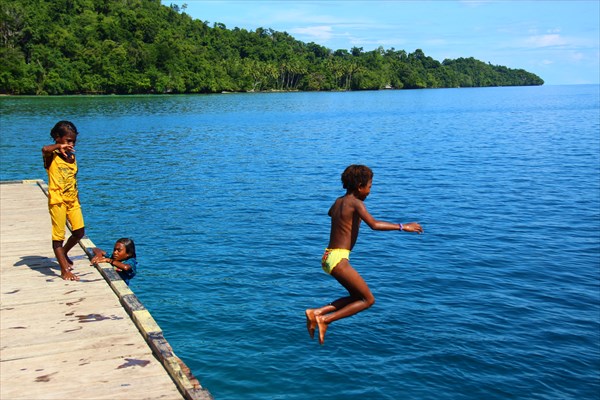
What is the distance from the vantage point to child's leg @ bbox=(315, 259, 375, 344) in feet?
19.5

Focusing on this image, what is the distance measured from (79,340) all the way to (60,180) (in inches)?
117

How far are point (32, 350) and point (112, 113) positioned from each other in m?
76.2

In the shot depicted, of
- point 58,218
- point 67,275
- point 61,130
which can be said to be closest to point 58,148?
point 61,130

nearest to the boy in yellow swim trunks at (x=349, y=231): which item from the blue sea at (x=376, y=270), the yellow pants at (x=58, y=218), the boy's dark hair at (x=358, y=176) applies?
the boy's dark hair at (x=358, y=176)

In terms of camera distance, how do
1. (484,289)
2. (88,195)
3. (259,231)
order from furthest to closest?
1. (88,195)
2. (259,231)
3. (484,289)

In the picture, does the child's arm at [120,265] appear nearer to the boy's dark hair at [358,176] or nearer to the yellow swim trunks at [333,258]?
the yellow swim trunks at [333,258]

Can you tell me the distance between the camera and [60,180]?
8.84 metres

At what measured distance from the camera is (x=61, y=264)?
896 cm

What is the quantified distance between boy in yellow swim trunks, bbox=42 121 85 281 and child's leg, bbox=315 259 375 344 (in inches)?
180

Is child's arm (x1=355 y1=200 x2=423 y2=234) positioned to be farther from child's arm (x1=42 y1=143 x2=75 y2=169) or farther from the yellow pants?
the yellow pants

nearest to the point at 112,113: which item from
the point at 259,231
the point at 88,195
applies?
the point at 88,195

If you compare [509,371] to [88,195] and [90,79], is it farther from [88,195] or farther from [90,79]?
[90,79]

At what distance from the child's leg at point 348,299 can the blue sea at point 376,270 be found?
3906 mm

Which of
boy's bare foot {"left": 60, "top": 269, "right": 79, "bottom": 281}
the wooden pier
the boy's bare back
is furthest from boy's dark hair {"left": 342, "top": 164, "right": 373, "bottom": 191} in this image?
boy's bare foot {"left": 60, "top": 269, "right": 79, "bottom": 281}
